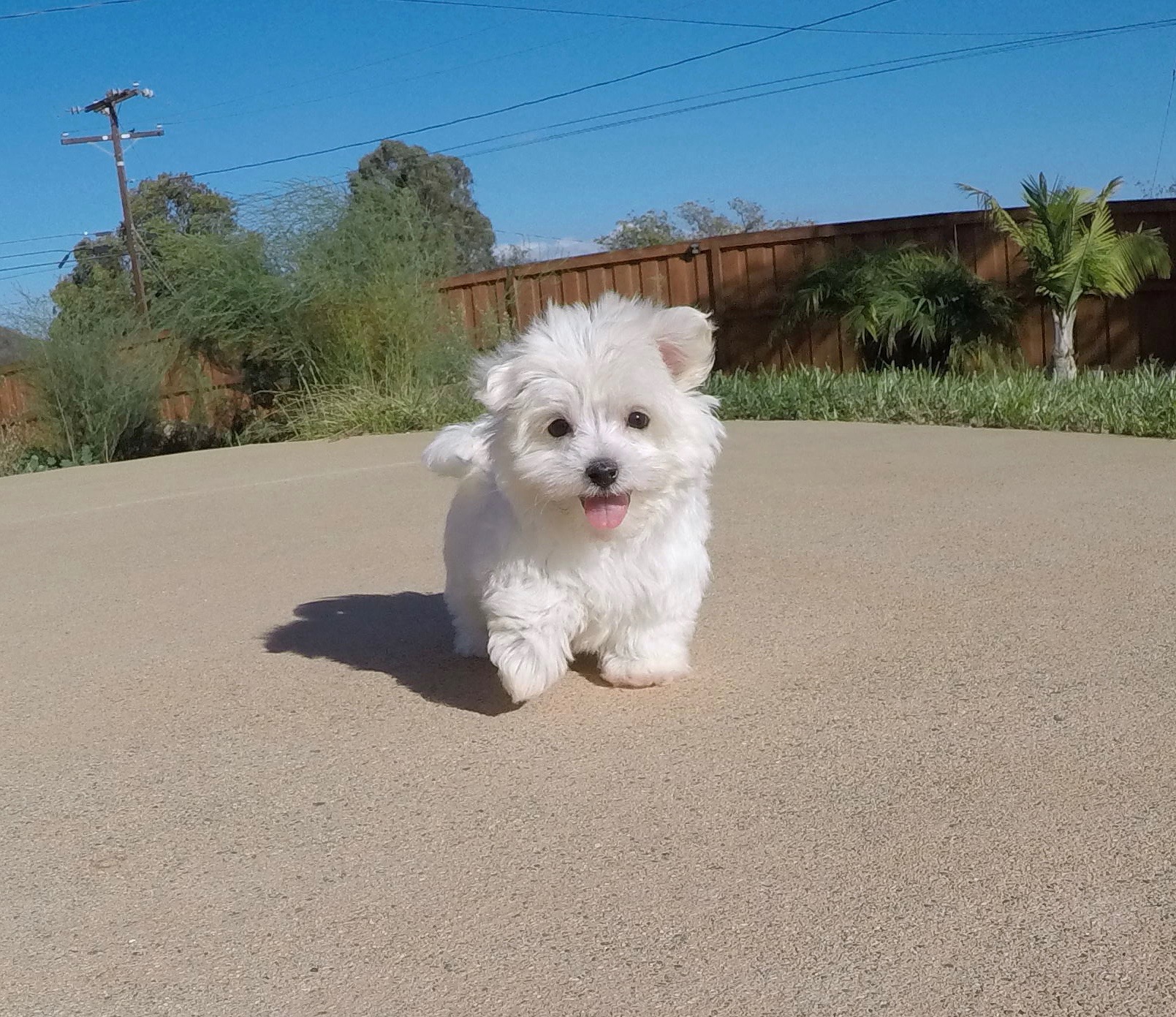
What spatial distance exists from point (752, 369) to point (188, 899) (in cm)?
1612

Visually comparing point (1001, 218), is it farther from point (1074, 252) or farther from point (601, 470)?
point (601, 470)

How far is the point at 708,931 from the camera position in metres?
2.94

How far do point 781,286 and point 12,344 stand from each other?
10.3 metres

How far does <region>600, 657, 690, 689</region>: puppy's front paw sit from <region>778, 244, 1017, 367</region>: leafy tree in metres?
12.5

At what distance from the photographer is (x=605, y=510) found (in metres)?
4.13

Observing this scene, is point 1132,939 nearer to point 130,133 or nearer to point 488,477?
point 488,477

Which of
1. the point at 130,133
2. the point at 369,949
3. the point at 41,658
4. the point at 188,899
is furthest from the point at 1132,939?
the point at 130,133

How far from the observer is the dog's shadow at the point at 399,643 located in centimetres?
→ 487

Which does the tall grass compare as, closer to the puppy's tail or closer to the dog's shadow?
the dog's shadow

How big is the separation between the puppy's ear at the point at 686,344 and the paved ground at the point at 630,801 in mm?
1110

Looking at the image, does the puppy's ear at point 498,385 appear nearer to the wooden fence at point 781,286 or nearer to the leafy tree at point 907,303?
the wooden fence at point 781,286

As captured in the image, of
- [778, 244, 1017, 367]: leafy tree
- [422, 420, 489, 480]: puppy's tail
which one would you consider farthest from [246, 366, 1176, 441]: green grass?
[422, 420, 489, 480]: puppy's tail

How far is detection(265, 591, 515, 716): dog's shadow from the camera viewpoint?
4.87m

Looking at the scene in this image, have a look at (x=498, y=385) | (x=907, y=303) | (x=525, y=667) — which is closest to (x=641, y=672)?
(x=525, y=667)
